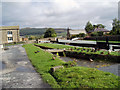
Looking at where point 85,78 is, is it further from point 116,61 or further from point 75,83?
point 116,61

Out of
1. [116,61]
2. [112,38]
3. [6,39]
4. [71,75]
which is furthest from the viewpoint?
[6,39]

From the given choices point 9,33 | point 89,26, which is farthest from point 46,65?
point 89,26

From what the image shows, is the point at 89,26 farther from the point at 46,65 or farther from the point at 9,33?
the point at 46,65

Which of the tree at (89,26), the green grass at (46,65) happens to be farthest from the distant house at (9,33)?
the tree at (89,26)

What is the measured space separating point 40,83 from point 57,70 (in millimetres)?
1659

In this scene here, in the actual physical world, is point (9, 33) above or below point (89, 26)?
below

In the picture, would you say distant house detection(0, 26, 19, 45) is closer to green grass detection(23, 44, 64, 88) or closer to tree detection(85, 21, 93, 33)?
green grass detection(23, 44, 64, 88)

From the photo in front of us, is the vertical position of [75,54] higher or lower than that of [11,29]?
lower

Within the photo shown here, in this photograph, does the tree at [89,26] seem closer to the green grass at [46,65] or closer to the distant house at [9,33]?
the distant house at [9,33]

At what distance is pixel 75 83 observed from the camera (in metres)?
5.29

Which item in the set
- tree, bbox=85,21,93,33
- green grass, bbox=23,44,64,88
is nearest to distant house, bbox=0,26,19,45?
green grass, bbox=23,44,64,88

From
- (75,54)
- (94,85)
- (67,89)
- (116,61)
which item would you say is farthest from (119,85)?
(75,54)

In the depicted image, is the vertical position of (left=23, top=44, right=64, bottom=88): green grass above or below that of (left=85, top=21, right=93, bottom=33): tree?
below

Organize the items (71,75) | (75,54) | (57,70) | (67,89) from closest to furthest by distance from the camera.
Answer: (67,89), (71,75), (57,70), (75,54)
